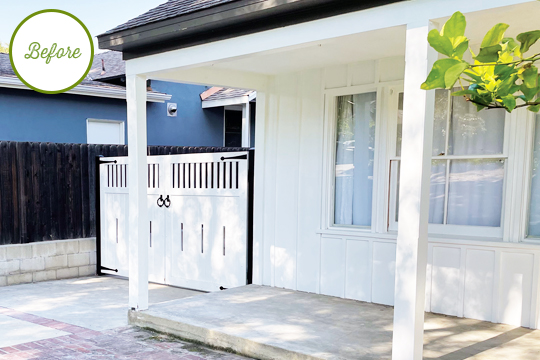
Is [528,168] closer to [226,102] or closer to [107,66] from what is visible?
[226,102]

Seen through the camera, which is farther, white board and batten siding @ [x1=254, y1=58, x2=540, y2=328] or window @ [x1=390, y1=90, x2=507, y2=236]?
window @ [x1=390, y1=90, x2=507, y2=236]

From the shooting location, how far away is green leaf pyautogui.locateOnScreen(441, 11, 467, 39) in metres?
1.07

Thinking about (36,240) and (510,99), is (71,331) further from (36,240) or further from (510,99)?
(510,99)

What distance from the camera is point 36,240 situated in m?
7.63

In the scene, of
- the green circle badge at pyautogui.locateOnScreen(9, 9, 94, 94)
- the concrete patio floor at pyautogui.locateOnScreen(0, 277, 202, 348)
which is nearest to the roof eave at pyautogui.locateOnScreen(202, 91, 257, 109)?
the green circle badge at pyautogui.locateOnScreen(9, 9, 94, 94)

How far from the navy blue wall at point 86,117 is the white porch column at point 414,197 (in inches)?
387

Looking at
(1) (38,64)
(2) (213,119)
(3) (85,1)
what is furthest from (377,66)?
(3) (85,1)

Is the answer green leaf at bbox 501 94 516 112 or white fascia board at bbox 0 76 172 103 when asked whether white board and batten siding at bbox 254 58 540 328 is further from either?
white fascia board at bbox 0 76 172 103

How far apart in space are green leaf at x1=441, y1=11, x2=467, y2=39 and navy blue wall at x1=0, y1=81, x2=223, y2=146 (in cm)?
1127

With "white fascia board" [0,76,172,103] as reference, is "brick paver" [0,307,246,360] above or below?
below

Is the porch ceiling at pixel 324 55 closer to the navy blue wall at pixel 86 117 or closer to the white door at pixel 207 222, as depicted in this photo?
the white door at pixel 207 222

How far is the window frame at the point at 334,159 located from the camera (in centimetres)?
539

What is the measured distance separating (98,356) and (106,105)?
28.7ft

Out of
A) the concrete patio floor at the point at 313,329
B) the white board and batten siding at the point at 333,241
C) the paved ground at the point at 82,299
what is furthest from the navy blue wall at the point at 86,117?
the concrete patio floor at the point at 313,329
